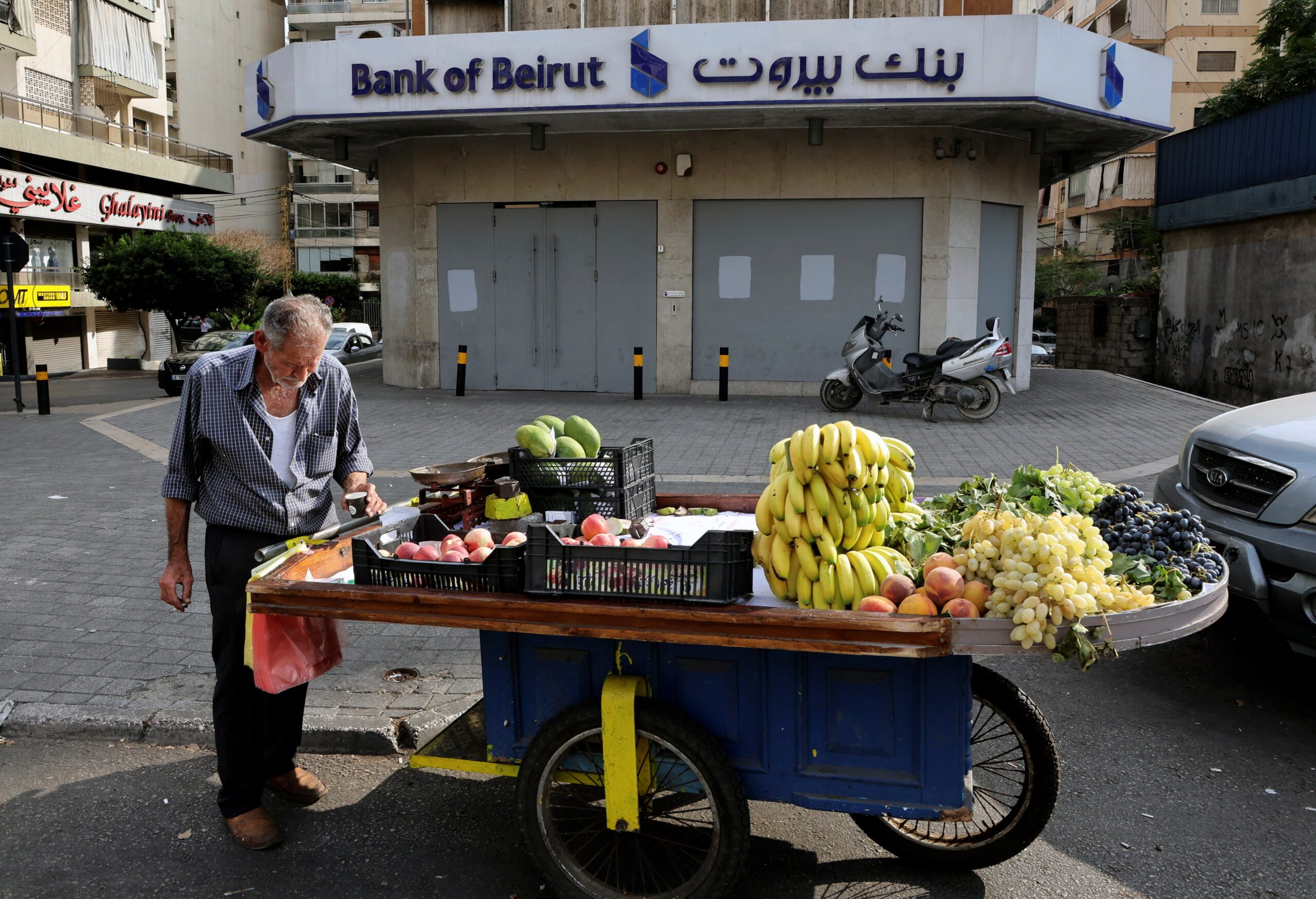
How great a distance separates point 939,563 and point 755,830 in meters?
1.30

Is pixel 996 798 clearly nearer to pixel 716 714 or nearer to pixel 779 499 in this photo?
pixel 716 714

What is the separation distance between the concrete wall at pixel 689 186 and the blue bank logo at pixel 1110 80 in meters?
2.17

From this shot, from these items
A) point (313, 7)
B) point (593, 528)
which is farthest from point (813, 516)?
point (313, 7)

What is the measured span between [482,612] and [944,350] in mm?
12086

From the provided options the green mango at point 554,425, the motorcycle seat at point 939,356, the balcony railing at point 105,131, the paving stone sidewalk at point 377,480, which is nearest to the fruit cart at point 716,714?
the green mango at point 554,425

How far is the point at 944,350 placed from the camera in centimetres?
1405

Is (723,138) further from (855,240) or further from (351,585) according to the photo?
(351,585)

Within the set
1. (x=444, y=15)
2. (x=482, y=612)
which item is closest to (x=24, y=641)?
(x=482, y=612)

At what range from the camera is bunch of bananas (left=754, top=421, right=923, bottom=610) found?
9.66ft

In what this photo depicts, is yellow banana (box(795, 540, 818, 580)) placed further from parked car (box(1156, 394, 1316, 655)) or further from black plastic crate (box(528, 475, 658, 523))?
parked car (box(1156, 394, 1316, 655))

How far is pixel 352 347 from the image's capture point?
3356 centimetres

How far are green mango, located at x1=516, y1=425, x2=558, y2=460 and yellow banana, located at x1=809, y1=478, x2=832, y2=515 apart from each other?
1.42m

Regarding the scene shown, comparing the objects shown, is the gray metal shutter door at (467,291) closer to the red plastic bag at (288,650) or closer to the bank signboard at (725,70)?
the bank signboard at (725,70)

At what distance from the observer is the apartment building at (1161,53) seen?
147 feet
